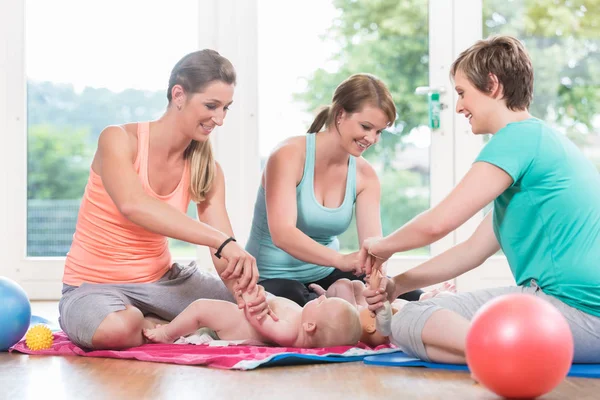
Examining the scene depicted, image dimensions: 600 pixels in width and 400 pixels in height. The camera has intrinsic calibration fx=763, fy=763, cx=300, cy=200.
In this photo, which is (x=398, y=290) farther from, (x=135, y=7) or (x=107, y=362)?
(x=135, y=7)

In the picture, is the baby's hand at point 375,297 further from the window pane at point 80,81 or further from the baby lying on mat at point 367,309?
the window pane at point 80,81

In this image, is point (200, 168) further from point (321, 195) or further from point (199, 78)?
point (321, 195)

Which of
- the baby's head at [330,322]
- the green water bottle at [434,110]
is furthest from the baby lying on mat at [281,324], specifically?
the green water bottle at [434,110]

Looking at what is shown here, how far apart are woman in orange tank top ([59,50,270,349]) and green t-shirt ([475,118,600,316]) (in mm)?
806

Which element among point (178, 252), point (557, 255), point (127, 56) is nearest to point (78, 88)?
point (127, 56)

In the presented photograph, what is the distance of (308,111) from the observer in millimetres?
4188

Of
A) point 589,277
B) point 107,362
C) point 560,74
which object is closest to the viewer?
point 589,277

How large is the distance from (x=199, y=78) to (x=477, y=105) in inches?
36.6

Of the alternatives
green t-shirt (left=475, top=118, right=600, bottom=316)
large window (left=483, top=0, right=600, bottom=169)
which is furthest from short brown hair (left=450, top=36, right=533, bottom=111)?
large window (left=483, top=0, right=600, bottom=169)

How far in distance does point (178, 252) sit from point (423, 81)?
5.36ft

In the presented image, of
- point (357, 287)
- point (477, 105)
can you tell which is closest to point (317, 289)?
point (357, 287)

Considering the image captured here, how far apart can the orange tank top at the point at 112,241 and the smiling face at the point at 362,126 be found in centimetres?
59

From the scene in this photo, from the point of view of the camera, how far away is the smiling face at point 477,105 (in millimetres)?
2029

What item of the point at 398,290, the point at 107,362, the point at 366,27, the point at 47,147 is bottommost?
the point at 107,362
